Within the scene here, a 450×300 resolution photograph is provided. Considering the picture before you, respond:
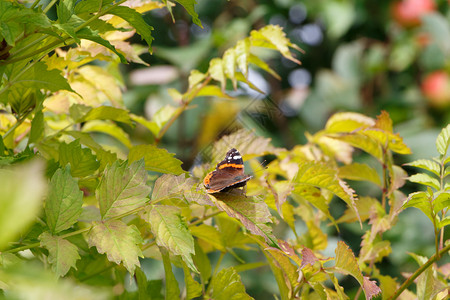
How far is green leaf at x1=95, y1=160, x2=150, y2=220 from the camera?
337 millimetres

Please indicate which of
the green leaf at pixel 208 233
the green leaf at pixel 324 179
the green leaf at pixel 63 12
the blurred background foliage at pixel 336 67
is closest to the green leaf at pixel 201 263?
the green leaf at pixel 208 233

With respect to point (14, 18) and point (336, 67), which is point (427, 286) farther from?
point (336, 67)

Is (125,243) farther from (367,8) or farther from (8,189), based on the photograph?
(367,8)

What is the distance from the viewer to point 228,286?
39 centimetres

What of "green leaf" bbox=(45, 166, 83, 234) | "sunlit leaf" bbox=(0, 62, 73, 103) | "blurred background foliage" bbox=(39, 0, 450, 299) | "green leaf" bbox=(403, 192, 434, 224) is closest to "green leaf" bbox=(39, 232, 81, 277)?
"green leaf" bbox=(45, 166, 83, 234)

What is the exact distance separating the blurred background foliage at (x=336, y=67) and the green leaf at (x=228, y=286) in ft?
4.20

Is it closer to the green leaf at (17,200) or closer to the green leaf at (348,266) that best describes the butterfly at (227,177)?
the green leaf at (348,266)

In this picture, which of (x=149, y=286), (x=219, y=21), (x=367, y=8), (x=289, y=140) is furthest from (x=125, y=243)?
(x=367, y=8)

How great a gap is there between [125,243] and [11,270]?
17cm

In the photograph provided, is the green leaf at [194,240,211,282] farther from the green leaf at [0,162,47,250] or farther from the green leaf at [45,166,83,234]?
the green leaf at [0,162,47,250]

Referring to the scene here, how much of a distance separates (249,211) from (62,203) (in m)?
0.12

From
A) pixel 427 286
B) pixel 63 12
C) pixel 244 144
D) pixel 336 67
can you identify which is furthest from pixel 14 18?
pixel 336 67

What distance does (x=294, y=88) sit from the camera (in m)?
2.07

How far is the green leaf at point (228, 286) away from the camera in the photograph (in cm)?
38
